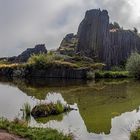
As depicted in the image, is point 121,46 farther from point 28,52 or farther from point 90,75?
point 90,75

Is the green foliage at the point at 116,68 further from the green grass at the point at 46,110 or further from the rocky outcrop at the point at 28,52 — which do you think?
the green grass at the point at 46,110

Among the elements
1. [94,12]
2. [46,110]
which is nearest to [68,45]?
[94,12]

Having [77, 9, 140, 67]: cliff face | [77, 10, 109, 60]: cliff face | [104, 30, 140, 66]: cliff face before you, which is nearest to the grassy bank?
[77, 9, 140, 67]: cliff face

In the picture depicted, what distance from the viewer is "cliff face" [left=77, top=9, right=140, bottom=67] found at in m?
121

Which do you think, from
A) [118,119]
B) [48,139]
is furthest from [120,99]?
[48,139]

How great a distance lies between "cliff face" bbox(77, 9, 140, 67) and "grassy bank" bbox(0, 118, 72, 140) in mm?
99993

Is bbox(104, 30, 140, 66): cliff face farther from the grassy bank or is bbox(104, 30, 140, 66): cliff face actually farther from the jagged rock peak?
the grassy bank

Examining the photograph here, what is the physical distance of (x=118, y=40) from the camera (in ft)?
408

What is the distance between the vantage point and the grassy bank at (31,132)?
1720 centimetres

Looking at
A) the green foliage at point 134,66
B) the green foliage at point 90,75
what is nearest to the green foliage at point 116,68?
the green foliage at point 90,75

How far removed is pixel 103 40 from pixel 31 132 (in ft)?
348

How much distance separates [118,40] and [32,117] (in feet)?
327

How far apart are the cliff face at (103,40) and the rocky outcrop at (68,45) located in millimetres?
4025

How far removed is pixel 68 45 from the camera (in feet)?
472
